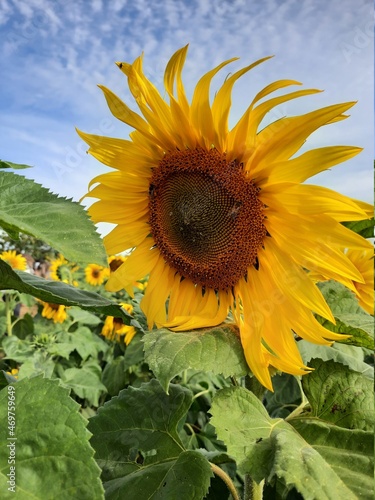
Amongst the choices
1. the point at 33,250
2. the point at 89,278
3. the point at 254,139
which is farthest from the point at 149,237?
the point at 33,250

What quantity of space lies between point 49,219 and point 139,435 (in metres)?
0.49

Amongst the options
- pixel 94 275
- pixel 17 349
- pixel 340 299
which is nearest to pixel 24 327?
pixel 17 349

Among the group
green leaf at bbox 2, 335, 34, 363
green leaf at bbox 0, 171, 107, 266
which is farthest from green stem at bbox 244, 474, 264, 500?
green leaf at bbox 2, 335, 34, 363

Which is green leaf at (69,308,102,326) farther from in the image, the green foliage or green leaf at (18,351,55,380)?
the green foliage

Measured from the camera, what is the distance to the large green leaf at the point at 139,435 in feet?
3.02

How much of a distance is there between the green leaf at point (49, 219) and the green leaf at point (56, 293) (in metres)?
0.07

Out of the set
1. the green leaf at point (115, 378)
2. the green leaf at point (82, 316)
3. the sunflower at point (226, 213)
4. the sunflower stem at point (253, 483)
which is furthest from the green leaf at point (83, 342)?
the sunflower stem at point (253, 483)

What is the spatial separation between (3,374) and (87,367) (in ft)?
6.10

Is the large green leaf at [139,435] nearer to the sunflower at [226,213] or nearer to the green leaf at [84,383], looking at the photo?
the sunflower at [226,213]

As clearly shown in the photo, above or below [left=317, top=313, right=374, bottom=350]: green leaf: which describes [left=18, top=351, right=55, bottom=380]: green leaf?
below

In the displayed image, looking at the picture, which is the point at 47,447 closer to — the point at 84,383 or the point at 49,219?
the point at 49,219

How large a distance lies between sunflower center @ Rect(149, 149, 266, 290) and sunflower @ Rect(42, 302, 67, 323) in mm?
1871

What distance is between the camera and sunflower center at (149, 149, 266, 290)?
3.33 feet

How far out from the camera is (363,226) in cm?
102
